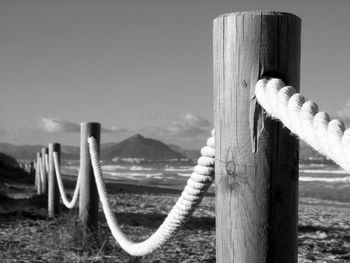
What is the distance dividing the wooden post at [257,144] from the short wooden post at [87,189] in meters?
3.59

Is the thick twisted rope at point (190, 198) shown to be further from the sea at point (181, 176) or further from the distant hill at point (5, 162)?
the sea at point (181, 176)

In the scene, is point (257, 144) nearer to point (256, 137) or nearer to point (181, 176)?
point (256, 137)

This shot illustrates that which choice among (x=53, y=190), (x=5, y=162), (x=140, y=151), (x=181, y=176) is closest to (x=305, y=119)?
(x=53, y=190)

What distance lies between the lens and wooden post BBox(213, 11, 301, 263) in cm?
186

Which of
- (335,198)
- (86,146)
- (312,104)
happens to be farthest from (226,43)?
(335,198)

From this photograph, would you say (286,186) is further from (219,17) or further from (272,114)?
(219,17)

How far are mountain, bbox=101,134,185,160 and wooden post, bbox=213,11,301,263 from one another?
414 ft

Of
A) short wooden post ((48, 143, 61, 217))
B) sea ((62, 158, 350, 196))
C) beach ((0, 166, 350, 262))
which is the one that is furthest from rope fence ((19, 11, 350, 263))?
sea ((62, 158, 350, 196))

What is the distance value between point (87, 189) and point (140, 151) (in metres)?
136

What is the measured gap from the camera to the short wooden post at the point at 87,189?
537 centimetres

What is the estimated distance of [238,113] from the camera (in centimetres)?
189

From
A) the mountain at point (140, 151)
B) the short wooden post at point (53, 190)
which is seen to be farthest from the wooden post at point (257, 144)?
the mountain at point (140, 151)

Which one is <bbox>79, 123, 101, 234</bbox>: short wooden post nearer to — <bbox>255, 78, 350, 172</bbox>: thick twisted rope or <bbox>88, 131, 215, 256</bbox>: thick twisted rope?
<bbox>88, 131, 215, 256</bbox>: thick twisted rope

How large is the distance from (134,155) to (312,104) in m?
136
